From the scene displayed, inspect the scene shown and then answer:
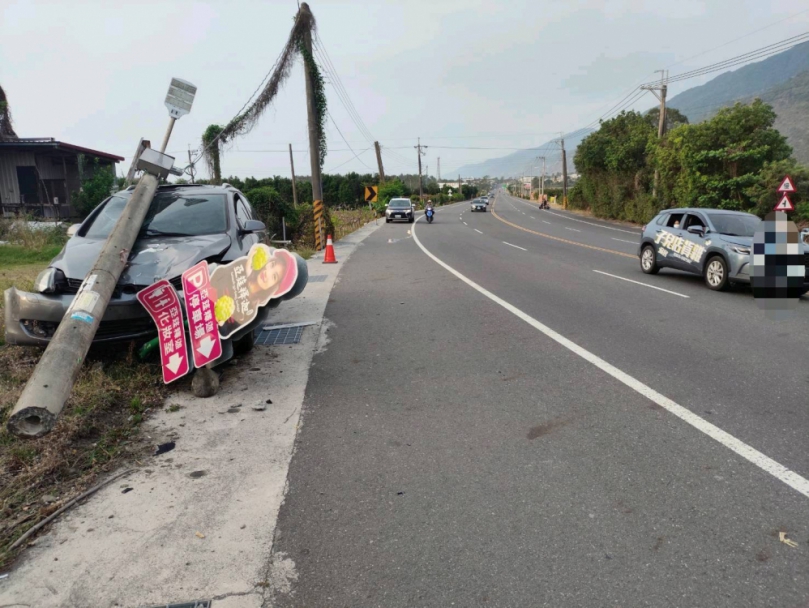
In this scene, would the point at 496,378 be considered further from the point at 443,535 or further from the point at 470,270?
the point at 470,270

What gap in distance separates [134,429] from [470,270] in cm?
1063

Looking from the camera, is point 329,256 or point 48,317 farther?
point 329,256

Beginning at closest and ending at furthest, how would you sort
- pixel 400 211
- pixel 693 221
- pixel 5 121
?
pixel 693 221
pixel 5 121
pixel 400 211

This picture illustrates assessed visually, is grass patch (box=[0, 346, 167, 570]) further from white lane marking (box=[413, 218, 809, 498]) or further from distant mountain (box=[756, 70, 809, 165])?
distant mountain (box=[756, 70, 809, 165])

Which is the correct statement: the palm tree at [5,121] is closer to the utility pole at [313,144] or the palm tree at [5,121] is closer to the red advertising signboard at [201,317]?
the utility pole at [313,144]

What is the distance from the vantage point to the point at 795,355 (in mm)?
6512

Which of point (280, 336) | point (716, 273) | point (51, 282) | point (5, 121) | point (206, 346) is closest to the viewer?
point (206, 346)

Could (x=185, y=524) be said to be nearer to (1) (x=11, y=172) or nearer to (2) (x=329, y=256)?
(2) (x=329, y=256)

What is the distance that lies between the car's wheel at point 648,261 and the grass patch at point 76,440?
11.1 meters

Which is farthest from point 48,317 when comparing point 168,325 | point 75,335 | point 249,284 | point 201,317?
point 249,284

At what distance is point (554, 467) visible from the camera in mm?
3973

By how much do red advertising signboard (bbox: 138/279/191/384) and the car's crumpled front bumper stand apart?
1.02 ft

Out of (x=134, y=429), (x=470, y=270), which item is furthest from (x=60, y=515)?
(x=470, y=270)

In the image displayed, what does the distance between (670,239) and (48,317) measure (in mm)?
11828
